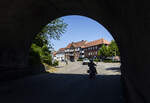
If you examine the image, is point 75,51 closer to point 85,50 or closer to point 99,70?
point 85,50

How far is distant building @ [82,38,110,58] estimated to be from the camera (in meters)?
88.9

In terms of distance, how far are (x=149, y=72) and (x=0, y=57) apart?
12.4 metres

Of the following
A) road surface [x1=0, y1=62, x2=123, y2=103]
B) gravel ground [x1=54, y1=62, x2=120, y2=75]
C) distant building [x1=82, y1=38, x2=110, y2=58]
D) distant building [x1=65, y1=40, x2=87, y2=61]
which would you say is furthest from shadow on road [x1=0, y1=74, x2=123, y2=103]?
distant building [x1=65, y1=40, x2=87, y2=61]

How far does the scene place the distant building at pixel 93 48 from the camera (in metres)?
88.9

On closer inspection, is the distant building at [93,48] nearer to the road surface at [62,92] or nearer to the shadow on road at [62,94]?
the road surface at [62,92]

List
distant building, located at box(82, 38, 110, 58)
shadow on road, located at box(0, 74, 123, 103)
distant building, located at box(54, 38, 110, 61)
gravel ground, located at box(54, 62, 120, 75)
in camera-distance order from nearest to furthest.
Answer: shadow on road, located at box(0, 74, 123, 103)
gravel ground, located at box(54, 62, 120, 75)
distant building, located at box(82, 38, 110, 58)
distant building, located at box(54, 38, 110, 61)

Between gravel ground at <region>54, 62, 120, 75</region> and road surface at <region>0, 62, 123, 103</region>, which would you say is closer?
road surface at <region>0, 62, 123, 103</region>

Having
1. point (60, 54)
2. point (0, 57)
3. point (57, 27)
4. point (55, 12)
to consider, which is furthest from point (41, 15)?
point (60, 54)

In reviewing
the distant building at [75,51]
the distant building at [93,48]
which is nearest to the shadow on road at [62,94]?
the distant building at [93,48]

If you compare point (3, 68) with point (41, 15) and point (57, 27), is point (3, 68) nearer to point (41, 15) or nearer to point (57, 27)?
point (41, 15)

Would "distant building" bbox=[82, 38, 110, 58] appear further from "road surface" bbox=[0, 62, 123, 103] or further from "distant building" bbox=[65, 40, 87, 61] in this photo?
A: "road surface" bbox=[0, 62, 123, 103]

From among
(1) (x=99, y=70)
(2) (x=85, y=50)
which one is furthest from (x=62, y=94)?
(2) (x=85, y=50)

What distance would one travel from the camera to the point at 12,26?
11.5 meters

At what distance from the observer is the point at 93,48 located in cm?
9444
